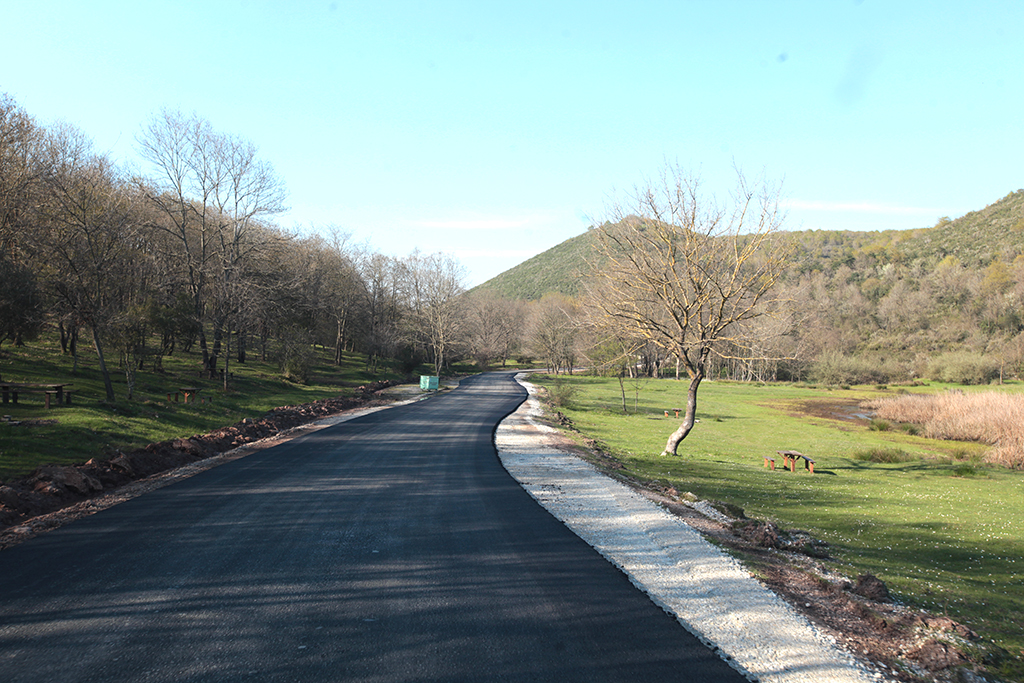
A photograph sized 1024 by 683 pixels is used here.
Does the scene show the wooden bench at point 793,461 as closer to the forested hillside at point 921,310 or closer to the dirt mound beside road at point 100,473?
the dirt mound beside road at point 100,473

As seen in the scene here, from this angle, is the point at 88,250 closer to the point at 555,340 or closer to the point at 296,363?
the point at 296,363

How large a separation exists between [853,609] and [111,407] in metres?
19.7

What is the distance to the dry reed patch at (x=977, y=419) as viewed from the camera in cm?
2062

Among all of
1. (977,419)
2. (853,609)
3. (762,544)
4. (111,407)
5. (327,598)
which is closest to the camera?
(327,598)

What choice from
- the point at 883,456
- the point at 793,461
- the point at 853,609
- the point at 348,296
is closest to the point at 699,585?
the point at 853,609

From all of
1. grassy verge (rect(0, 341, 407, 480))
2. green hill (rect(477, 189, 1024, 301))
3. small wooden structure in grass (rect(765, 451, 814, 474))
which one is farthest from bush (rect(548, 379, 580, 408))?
green hill (rect(477, 189, 1024, 301))

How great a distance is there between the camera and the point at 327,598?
5.09 m

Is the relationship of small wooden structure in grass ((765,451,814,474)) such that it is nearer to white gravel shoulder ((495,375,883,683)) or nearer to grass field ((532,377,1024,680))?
grass field ((532,377,1024,680))

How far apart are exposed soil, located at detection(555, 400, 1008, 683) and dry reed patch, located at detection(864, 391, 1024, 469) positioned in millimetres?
18990

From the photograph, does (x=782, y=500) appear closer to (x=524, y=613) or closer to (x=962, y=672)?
(x=962, y=672)

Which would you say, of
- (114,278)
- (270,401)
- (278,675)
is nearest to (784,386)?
(270,401)

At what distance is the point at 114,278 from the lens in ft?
64.7

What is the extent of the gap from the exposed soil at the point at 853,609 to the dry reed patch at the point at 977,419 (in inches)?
748

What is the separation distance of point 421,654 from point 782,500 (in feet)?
31.6
